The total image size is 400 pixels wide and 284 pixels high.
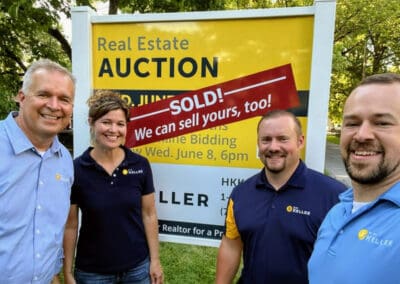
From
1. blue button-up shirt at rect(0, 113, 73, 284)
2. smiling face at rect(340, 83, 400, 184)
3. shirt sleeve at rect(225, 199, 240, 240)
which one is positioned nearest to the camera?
smiling face at rect(340, 83, 400, 184)

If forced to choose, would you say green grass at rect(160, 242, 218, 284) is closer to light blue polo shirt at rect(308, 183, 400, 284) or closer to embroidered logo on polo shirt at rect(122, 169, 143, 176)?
embroidered logo on polo shirt at rect(122, 169, 143, 176)

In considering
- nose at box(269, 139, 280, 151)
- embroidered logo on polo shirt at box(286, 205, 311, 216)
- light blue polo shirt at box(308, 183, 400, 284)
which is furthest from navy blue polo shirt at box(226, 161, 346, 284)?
light blue polo shirt at box(308, 183, 400, 284)

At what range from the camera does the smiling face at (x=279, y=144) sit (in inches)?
76.5

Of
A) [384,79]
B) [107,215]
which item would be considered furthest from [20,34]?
[384,79]

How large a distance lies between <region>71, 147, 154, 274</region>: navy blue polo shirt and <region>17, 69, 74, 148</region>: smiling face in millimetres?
381

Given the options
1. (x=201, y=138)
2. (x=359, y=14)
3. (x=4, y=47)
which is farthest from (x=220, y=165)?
(x=359, y=14)

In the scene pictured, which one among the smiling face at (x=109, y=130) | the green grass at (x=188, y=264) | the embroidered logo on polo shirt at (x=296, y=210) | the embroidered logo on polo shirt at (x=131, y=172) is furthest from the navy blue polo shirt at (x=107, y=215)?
the green grass at (x=188, y=264)

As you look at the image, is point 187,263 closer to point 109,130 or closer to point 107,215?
point 107,215

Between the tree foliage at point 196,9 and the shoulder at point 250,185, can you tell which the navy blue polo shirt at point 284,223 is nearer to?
the shoulder at point 250,185

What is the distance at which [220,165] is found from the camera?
251 centimetres

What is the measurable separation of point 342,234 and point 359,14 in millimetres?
17850

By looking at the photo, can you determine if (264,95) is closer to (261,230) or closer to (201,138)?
(201,138)

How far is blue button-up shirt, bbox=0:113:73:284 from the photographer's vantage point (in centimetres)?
175

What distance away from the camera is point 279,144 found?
1.95m
